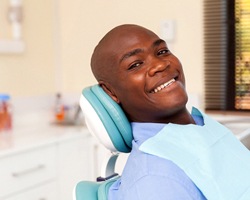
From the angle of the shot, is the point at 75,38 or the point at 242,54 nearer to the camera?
the point at 242,54

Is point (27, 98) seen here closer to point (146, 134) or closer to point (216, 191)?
point (146, 134)

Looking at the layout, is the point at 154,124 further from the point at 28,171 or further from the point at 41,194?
the point at 41,194

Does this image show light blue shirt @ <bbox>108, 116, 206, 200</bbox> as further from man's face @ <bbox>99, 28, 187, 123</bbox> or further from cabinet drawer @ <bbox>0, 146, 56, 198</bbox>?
cabinet drawer @ <bbox>0, 146, 56, 198</bbox>

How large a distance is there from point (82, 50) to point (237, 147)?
1750 millimetres

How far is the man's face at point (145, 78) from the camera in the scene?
954 mm

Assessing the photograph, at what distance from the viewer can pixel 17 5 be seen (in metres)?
2.41

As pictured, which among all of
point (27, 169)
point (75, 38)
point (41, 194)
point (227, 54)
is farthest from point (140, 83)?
point (75, 38)

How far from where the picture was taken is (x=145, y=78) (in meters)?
0.95

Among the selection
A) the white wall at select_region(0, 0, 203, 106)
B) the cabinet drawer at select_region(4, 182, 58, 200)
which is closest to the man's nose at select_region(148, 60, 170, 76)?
the cabinet drawer at select_region(4, 182, 58, 200)

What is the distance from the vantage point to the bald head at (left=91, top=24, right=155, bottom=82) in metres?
0.99

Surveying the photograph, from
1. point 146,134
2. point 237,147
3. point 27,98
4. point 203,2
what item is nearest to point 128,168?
point 146,134

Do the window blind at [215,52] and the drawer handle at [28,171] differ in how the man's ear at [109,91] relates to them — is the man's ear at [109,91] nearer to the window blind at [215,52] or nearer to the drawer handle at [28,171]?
the drawer handle at [28,171]

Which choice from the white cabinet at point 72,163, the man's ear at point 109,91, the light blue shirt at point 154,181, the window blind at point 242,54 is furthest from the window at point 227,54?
the light blue shirt at point 154,181

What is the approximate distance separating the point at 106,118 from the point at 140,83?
0.42 feet
